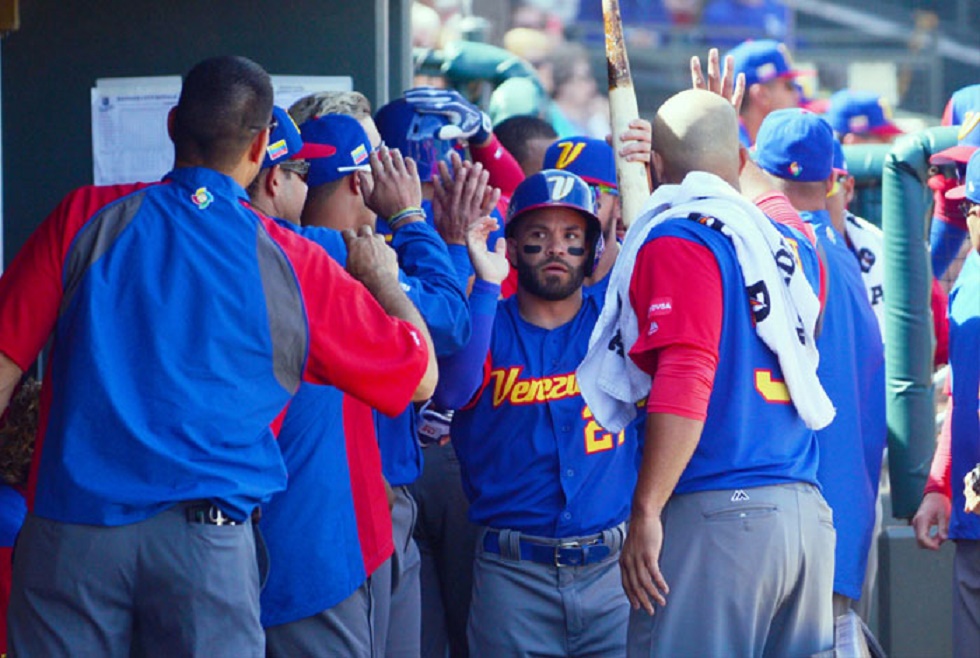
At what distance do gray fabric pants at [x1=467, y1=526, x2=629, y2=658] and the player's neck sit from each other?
2.13 ft

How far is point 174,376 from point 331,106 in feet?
6.03

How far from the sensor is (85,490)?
313cm

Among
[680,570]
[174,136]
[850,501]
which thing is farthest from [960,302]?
[174,136]

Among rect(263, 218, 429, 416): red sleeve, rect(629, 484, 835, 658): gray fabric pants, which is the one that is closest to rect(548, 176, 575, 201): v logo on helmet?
rect(629, 484, 835, 658): gray fabric pants

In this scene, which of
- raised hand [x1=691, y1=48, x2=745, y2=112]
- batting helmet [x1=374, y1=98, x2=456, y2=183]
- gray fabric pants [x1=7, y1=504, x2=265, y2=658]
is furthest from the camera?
batting helmet [x1=374, y1=98, x2=456, y2=183]

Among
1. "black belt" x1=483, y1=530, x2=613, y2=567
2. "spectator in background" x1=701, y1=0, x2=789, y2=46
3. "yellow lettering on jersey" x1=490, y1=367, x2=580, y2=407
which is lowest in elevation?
"black belt" x1=483, y1=530, x2=613, y2=567

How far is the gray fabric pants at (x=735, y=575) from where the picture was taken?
3.70 meters

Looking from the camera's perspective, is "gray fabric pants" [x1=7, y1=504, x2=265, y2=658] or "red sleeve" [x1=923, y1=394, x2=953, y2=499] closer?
"gray fabric pants" [x1=7, y1=504, x2=265, y2=658]

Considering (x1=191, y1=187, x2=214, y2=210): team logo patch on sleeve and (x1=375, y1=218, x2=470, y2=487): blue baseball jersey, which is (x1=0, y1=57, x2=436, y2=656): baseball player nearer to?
(x1=191, y1=187, x2=214, y2=210): team logo patch on sleeve

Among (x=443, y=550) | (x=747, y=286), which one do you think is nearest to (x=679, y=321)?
(x=747, y=286)

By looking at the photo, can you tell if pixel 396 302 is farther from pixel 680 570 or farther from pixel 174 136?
pixel 680 570

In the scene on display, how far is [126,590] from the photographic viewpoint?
124 inches

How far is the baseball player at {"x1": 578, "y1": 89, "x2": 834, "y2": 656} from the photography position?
3635mm

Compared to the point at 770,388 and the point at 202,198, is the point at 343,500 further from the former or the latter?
the point at 770,388
